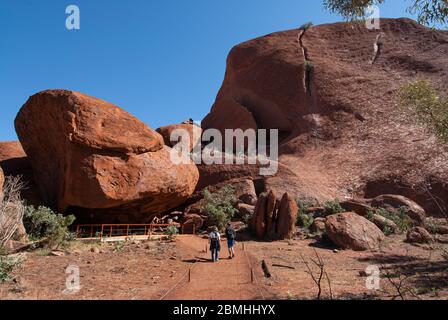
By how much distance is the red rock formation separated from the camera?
24.1m

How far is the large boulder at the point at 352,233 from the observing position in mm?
13469

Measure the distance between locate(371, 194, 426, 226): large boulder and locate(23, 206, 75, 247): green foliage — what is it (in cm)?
1801

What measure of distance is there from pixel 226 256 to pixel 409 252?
750cm

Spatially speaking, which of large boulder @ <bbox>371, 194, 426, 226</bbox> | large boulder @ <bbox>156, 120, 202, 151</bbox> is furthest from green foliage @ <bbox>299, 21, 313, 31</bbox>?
large boulder @ <bbox>371, 194, 426, 226</bbox>

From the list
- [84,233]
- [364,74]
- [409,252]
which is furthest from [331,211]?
[364,74]

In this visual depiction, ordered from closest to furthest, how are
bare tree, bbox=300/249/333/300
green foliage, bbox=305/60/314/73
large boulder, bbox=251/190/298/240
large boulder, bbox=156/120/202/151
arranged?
bare tree, bbox=300/249/333/300 → large boulder, bbox=251/190/298/240 → large boulder, bbox=156/120/202/151 → green foliage, bbox=305/60/314/73

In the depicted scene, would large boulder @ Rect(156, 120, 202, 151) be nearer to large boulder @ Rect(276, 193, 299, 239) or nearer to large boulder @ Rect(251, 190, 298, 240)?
large boulder @ Rect(251, 190, 298, 240)

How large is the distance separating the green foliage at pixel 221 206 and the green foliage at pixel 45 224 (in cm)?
→ 785

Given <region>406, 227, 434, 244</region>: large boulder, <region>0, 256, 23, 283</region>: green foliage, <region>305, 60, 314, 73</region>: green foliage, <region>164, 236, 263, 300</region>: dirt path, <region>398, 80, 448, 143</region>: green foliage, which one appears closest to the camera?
<region>164, 236, 263, 300</region>: dirt path

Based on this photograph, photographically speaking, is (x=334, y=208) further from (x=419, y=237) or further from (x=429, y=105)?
(x=429, y=105)

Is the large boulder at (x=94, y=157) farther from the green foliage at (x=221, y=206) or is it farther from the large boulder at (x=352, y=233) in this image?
the large boulder at (x=352, y=233)

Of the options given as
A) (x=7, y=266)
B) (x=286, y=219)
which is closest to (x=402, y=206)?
(x=286, y=219)

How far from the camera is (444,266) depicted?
1016 cm

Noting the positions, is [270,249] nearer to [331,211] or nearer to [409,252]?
[409,252]
